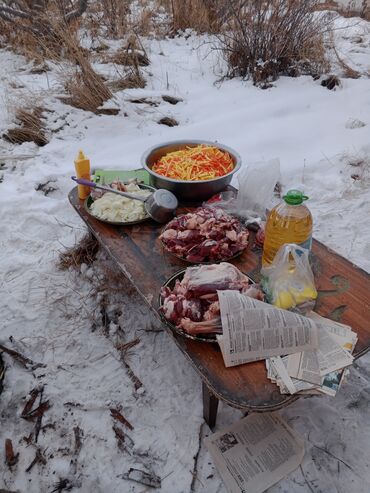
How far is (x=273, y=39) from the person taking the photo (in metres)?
4.03

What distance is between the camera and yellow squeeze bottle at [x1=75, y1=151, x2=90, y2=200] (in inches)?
76.9

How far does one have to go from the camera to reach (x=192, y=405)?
1654mm

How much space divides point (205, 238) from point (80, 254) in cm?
106

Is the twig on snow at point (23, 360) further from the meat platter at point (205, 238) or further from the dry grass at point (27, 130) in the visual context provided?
the dry grass at point (27, 130)

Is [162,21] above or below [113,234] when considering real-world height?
above

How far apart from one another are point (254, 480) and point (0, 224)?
2.26 metres

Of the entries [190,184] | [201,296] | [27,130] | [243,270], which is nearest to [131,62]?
[27,130]

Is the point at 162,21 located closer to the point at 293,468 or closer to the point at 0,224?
→ the point at 0,224

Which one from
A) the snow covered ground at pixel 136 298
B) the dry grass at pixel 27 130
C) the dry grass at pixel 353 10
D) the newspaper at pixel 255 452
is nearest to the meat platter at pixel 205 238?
the snow covered ground at pixel 136 298

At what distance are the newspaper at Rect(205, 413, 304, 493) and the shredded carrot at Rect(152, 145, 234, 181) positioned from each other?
1142mm

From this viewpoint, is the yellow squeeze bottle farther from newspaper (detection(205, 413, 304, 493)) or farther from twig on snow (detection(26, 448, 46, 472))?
newspaper (detection(205, 413, 304, 493))

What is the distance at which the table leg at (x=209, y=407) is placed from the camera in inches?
56.2

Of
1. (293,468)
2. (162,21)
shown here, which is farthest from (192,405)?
(162,21)

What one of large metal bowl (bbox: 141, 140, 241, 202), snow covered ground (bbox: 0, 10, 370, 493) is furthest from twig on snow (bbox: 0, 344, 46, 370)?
large metal bowl (bbox: 141, 140, 241, 202)
